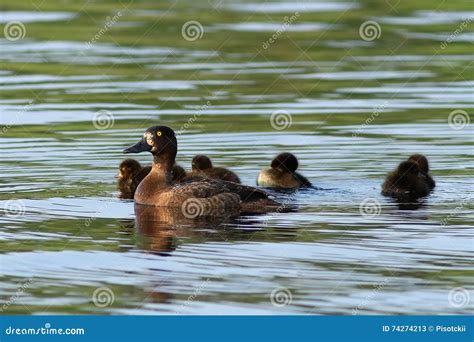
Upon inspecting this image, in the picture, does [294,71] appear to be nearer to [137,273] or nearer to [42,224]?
[42,224]

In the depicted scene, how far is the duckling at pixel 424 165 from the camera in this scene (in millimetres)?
16438

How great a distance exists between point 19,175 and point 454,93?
8.02m

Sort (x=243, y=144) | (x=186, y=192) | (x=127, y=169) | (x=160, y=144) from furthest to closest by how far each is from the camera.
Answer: (x=243, y=144) → (x=127, y=169) → (x=160, y=144) → (x=186, y=192)

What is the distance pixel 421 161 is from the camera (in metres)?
16.8

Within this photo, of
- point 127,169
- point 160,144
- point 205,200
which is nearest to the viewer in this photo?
point 205,200

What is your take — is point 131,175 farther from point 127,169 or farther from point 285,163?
point 285,163

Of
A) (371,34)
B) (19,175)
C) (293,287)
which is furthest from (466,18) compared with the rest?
(293,287)

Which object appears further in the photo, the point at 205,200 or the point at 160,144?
the point at 160,144

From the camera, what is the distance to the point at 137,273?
1227 cm

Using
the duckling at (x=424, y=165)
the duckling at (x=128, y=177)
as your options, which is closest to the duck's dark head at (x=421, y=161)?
the duckling at (x=424, y=165)

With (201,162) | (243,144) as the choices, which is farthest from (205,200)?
(243,144)

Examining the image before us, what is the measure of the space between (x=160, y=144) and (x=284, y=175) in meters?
1.61

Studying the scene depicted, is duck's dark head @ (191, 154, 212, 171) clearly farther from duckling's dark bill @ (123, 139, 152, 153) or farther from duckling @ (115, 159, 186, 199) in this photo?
duckling's dark bill @ (123, 139, 152, 153)

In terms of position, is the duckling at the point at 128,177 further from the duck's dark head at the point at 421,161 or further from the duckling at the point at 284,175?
the duck's dark head at the point at 421,161
